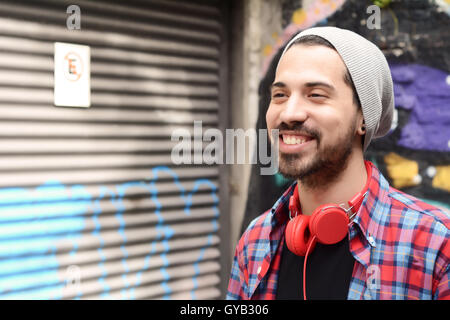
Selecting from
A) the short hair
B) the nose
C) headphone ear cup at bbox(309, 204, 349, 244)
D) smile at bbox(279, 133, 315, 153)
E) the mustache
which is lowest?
headphone ear cup at bbox(309, 204, 349, 244)

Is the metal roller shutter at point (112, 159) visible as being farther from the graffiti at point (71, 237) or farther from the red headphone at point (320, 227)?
the red headphone at point (320, 227)

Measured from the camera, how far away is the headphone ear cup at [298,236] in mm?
1891

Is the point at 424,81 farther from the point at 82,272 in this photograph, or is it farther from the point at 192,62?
the point at 82,272

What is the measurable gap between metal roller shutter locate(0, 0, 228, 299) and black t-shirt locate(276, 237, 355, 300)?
2.50 m

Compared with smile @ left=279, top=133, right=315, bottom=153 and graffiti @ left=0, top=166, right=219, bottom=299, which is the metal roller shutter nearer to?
graffiti @ left=0, top=166, right=219, bottom=299

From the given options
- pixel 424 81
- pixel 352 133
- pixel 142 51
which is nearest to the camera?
pixel 352 133

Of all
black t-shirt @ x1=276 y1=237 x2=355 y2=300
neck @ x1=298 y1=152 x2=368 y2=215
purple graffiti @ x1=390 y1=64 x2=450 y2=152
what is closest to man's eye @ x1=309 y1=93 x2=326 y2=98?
neck @ x1=298 y1=152 x2=368 y2=215

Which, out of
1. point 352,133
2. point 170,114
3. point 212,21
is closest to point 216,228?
point 170,114

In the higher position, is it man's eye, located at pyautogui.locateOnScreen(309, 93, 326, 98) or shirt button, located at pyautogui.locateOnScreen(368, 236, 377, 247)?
man's eye, located at pyautogui.locateOnScreen(309, 93, 326, 98)

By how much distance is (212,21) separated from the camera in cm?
484

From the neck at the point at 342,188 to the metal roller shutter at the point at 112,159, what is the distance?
8.26 feet

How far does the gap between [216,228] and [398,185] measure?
190cm

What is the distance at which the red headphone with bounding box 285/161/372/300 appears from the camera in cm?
182
